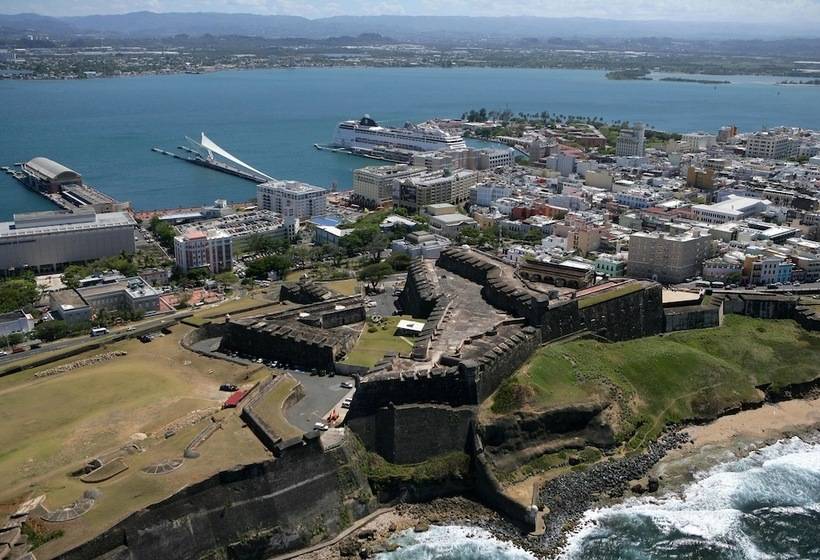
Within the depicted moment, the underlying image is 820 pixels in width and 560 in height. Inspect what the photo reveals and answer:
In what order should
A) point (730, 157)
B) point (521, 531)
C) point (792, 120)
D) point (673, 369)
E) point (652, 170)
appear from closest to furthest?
point (521, 531), point (673, 369), point (652, 170), point (730, 157), point (792, 120)

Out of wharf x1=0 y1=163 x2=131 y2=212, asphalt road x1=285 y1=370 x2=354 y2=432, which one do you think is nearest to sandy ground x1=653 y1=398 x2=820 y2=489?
asphalt road x1=285 y1=370 x2=354 y2=432

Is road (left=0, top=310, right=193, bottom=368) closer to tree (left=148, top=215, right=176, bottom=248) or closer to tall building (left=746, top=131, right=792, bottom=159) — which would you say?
tree (left=148, top=215, right=176, bottom=248)

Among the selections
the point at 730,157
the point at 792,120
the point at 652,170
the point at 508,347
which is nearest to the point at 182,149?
the point at 652,170

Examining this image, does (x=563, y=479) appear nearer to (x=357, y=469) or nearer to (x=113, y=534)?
(x=357, y=469)

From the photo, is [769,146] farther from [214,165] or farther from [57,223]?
[57,223]

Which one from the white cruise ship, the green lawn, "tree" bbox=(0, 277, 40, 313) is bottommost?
"tree" bbox=(0, 277, 40, 313)

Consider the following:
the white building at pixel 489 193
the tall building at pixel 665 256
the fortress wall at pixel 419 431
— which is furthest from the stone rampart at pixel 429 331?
the white building at pixel 489 193

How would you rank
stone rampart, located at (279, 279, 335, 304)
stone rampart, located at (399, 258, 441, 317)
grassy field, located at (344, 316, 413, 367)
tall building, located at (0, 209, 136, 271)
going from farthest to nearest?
tall building, located at (0, 209, 136, 271), stone rampart, located at (279, 279, 335, 304), stone rampart, located at (399, 258, 441, 317), grassy field, located at (344, 316, 413, 367)
